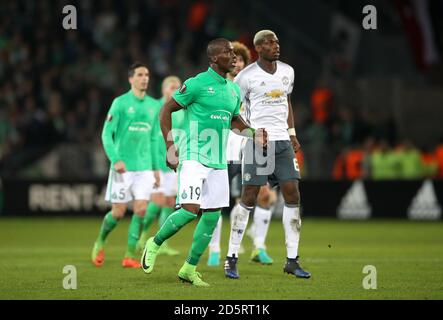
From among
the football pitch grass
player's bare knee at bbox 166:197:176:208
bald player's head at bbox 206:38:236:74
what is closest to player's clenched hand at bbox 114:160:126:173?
the football pitch grass

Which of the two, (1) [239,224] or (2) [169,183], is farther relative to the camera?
(2) [169,183]

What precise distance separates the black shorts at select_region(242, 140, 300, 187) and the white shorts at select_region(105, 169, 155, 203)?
84.8 inches

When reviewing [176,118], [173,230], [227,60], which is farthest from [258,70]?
[176,118]

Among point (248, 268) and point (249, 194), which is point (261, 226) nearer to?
point (248, 268)

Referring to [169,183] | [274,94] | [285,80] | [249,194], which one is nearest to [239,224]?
[249,194]

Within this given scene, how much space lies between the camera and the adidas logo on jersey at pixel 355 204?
957 inches

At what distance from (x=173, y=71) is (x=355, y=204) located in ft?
20.3

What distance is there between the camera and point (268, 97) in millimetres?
12000

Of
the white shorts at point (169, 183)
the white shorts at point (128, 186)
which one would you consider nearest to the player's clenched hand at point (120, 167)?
the white shorts at point (128, 186)

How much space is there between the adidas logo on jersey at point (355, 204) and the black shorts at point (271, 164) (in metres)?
12.6

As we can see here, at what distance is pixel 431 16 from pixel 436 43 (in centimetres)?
80

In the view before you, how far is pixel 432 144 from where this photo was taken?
2686 centimetres

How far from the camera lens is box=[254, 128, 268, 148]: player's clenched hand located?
11164 millimetres
